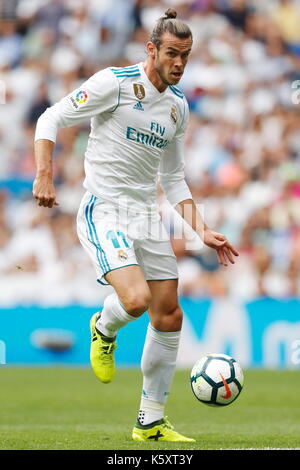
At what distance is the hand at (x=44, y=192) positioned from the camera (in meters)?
5.81

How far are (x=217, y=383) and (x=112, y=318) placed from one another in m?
0.85

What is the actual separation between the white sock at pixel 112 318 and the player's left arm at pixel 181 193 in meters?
0.84

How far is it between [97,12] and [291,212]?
5.87 metres

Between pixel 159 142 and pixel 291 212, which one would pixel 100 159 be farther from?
pixel 291 212

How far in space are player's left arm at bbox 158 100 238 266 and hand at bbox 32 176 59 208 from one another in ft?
4.19

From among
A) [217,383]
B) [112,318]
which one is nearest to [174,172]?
[112,318]

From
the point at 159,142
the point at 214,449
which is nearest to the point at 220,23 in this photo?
the point at 159,142

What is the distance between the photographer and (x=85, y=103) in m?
6.29

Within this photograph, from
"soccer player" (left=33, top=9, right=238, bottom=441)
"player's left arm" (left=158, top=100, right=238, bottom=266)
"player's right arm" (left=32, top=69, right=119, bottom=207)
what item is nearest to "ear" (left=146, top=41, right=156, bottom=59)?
"soccer player" (left=33, top=9, right=238, bottom=441)

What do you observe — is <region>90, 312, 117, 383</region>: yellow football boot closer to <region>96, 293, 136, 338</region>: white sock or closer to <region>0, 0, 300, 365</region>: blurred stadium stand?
<region>96, 293, 136, 338</region>: white sock

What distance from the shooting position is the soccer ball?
6.42 meters

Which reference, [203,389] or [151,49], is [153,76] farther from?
[203,389]

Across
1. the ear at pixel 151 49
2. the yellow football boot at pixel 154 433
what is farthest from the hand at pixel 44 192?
the yellow football boot at pixel 154 433

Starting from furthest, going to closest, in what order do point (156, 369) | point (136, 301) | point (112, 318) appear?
point (156, 369)
point (112, 318)
point (136, 301)
